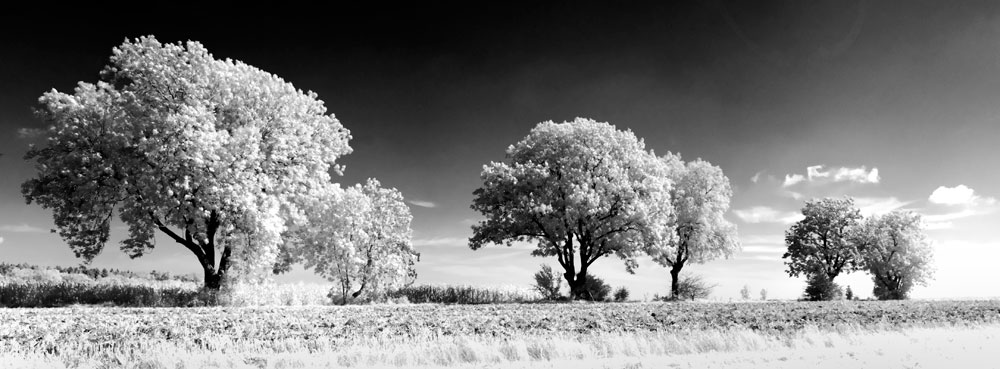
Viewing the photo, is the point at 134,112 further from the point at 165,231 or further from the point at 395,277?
the point at 395,277

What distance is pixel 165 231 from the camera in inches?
1237

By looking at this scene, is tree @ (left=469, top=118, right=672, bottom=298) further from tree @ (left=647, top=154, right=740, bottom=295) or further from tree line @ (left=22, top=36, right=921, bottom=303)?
tree @ (left=647, top=154, right=740, bottom=295)

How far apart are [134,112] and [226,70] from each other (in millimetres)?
5034

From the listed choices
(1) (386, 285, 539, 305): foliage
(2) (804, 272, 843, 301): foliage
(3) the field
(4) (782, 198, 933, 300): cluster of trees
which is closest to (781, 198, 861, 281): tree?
(4) (782, 198, 933, 300): cluster of trees

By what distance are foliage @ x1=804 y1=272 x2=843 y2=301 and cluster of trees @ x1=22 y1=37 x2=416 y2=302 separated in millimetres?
45012

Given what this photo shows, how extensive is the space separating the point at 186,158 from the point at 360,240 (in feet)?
43.3

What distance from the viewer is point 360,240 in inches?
1503

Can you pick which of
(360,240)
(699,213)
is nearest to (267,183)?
(360,240)

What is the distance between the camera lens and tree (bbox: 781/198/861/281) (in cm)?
6247

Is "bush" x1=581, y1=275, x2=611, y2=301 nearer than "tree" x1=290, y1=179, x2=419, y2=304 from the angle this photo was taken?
No

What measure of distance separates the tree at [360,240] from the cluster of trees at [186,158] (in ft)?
8.08

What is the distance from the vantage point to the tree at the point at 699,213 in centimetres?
5322

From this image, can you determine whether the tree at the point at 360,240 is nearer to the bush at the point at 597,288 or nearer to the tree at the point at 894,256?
the bush at the point at 597,288

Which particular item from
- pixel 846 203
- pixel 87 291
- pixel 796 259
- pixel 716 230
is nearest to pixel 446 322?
pixel 87 291
